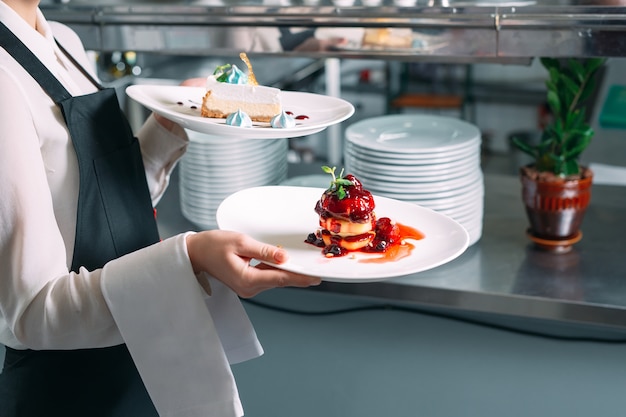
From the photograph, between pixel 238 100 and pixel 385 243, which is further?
pixel 238 100

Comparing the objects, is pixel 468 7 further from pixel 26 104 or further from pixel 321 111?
pixel 26 104

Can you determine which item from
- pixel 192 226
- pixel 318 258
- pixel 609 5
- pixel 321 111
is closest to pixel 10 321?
pixel 318 258

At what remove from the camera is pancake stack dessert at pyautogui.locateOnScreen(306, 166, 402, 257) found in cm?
113

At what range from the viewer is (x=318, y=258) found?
3.68 feet

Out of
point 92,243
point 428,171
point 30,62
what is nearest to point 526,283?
point 428,171

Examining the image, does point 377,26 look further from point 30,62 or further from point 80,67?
point 30,62

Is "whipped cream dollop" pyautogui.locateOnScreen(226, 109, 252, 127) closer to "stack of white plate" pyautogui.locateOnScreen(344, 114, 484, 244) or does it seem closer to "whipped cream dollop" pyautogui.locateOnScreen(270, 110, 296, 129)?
"whipped cream dollop" pyautogui.locateOnScreen(270, 110, 296, 129)

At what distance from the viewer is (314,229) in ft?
4.03

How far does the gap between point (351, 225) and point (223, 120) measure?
1.16 feet

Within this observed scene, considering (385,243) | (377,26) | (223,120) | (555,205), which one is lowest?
(555,205)

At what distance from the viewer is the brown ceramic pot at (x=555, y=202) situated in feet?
5.11

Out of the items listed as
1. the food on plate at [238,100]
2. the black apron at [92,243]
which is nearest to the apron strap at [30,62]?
the black apron at [92,243]

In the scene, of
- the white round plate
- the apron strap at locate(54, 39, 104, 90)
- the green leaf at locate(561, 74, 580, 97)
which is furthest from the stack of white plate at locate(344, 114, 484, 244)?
the apron strap at locate(54, 39, 104, 90)

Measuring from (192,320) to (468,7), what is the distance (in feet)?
2.69
